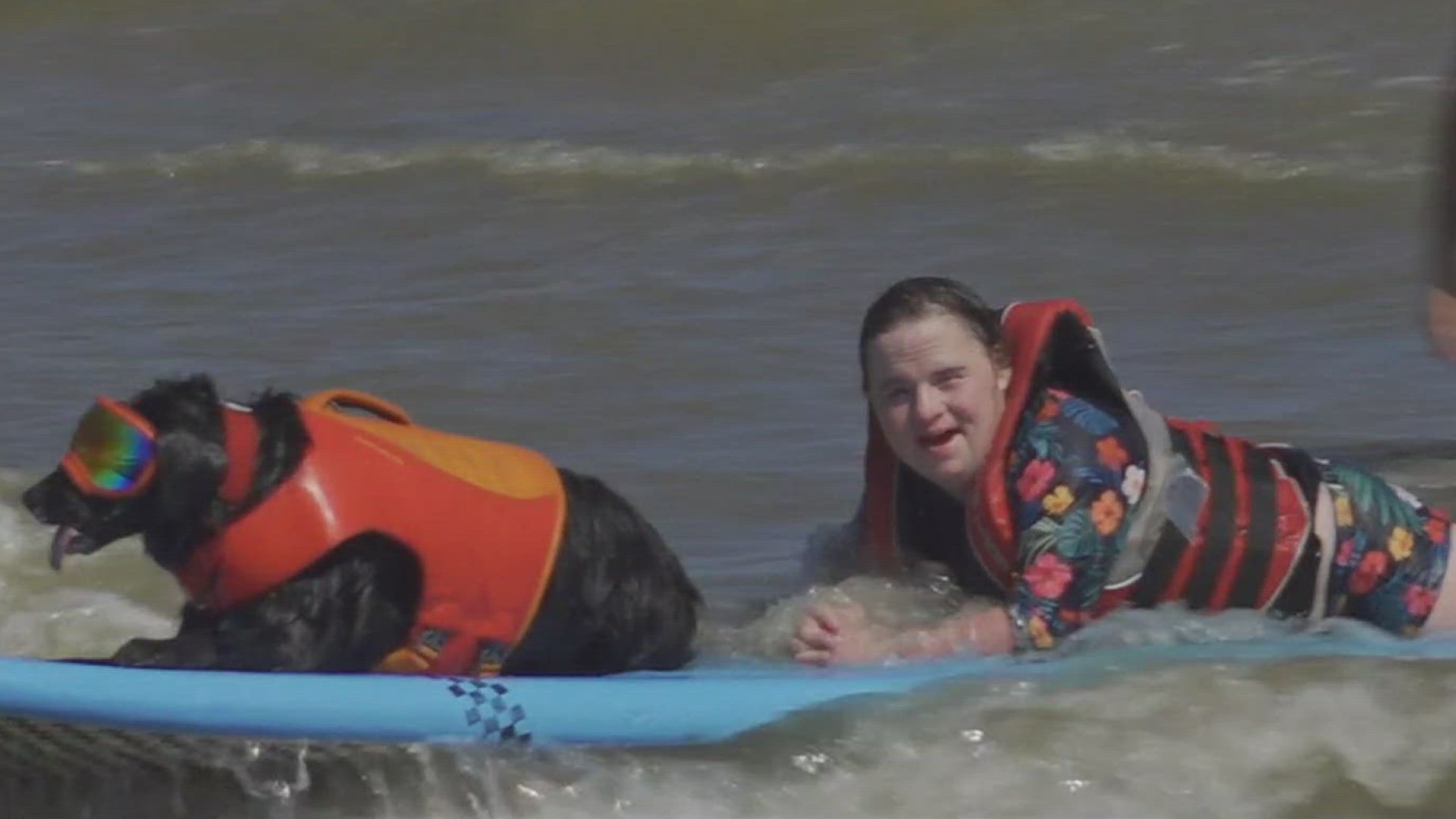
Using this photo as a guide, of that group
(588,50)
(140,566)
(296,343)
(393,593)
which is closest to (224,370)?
(296,343)

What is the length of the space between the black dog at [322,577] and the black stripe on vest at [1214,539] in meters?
0.82

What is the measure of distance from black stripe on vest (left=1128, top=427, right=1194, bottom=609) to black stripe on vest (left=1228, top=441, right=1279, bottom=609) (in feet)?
0.38

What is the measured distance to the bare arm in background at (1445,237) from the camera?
3662mm

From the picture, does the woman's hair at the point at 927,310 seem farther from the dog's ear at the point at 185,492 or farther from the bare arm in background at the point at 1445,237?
the dog's ear at the point at 185,492

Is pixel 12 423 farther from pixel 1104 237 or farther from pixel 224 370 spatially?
pixel 1104 237

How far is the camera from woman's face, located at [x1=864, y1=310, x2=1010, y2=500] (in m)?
4.27

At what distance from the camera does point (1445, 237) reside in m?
3.75

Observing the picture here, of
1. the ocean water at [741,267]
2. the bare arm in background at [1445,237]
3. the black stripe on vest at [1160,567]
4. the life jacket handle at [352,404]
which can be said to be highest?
the bare arm in background at [1445,237]

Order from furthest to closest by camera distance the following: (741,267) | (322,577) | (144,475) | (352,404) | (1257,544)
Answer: (741,267) → (1257,544) → (352,404) → (322,577) → (144,475)

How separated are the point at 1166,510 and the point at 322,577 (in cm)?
138

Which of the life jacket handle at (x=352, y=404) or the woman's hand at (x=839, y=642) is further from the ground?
the life jacket handle at (x=352, y=404)

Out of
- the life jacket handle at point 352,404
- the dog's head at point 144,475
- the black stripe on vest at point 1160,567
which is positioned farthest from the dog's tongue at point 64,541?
the black stripe on vest at point 1160,567

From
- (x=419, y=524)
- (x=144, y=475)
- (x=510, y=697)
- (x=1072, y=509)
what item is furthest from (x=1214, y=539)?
(x=144, y=475)

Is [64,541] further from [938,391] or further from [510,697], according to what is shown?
[938,391]
